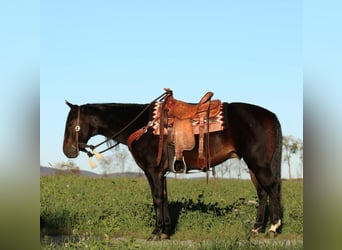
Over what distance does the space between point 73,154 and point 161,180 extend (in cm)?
157

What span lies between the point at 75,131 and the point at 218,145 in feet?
7.80

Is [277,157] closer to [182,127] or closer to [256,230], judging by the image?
[256,230]

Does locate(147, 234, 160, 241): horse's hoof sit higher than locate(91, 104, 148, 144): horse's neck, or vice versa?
locate(91, 104, 148, 144): horse's neck

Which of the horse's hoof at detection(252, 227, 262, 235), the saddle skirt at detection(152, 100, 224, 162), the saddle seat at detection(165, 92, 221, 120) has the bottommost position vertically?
the horse's hoof at detection(252, 227, 262, 235)

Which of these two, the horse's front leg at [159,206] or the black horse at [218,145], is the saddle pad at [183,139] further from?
the horse's front leg at [159,206]

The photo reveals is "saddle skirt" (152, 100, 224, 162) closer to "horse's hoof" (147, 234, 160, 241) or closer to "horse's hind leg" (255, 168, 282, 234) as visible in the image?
"horse's hind leg" (255, 168, 282, 234)

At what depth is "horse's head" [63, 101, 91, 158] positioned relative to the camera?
764cm

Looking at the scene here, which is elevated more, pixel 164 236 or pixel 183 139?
pixel 183 139

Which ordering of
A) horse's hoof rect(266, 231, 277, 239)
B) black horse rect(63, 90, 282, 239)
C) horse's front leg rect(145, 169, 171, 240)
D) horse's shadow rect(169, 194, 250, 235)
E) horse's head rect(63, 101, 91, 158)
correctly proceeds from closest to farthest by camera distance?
horse's hoof rect(266, 231, 277, 239) < horse's front leg rect(145, 169, 171, 240) < black horse rect(63, 90, 282, 239) < horse's head rect(63, 101, 91, 158) < horse's shadow rect(169, 194, 250, 235)

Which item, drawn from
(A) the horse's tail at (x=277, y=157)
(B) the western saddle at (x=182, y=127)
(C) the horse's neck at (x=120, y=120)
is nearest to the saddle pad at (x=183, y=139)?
(B) the western saddle at (x=182, y=127)

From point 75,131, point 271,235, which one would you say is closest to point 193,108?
point 75,131

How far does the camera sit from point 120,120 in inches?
304

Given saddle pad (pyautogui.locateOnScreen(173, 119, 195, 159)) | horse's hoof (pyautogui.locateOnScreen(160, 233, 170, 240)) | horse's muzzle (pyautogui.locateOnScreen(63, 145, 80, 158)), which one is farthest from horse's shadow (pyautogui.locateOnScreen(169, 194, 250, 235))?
horse's muzzle (pyautogui.locateOnScreen(63, 145, 80, 158))
